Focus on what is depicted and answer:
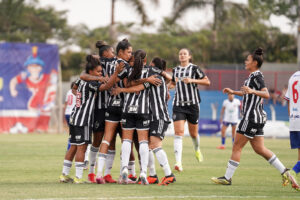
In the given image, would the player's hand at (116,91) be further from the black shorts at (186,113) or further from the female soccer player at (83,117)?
the black shorts at (186,113)

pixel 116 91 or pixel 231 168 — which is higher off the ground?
pixel 116 91

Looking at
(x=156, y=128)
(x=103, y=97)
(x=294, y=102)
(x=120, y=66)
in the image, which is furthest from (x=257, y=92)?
(x=103, y=97)

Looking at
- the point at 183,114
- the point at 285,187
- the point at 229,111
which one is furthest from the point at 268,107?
the point at 285,187

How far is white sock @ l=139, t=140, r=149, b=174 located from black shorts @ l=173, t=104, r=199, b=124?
12.0ft

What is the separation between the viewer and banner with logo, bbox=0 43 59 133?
3186 cm

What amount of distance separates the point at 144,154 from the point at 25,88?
22.7 m

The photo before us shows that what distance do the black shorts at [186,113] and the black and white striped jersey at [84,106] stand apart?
3745mm

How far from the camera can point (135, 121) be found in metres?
10.6

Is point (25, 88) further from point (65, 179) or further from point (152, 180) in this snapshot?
point (152, 180)

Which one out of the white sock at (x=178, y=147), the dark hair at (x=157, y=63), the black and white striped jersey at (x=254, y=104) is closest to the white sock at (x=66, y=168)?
the dark hair at (x=157, y=63)

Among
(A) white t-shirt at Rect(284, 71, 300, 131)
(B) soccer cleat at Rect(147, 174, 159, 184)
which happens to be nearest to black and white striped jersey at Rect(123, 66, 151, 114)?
(B) soccer cleat at Rect(147, 174, 159, 184)

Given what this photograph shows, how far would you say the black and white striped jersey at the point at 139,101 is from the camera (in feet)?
34.3

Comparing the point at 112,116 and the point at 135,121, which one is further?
the point at 112,116

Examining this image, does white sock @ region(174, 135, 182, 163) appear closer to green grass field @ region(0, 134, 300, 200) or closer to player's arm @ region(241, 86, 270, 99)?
green grass field @ region(0, 134, 300, 200)
